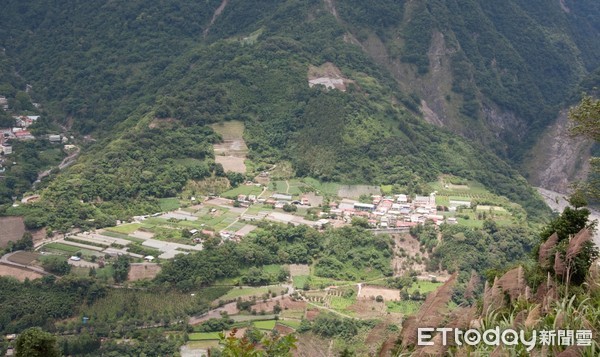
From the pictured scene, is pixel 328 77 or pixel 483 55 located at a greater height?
pixel 483 55

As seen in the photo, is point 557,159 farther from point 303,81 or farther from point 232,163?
point 232,163

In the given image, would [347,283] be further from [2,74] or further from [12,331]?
[2,74]

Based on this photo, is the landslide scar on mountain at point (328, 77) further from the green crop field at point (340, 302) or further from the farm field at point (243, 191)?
the green crop field at point (340, 302)

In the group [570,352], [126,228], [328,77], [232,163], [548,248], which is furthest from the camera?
[328,77]

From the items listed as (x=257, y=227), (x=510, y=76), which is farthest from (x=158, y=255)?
(x=510, y=76)

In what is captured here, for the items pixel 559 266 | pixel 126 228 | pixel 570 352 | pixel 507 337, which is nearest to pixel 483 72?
pixel 126 228

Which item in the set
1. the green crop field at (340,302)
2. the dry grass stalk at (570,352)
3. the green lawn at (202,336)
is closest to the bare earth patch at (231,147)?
the green crop field at (340,302)
